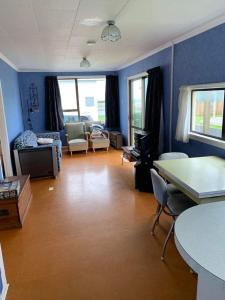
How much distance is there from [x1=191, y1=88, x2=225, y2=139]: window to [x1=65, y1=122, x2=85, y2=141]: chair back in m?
3.95

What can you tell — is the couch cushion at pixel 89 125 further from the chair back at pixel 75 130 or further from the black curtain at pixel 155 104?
the black curtain at pixel 155 104

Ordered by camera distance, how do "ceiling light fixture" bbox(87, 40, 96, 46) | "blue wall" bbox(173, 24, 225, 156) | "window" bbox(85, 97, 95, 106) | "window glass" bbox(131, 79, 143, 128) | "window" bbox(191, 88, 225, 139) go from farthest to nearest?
"window" bbox(85, 97, 95, 106) → "window glass" bbox(131, 79, 143, 128) → "ceiling light fixture" bbox(87, 40, 96, 46) → "window" bbox(191, 88, 225, 139) → "blue wall" bbox(173, 24, 225, 156)

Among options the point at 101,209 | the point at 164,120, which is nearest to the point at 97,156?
the point at 164,120

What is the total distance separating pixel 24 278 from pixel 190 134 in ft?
9.00

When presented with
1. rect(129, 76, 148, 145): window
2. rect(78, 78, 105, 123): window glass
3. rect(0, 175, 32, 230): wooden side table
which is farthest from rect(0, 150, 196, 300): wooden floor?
rect(78, 78, 105, 123): window glass

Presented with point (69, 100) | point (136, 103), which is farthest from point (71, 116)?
point (136, 103)

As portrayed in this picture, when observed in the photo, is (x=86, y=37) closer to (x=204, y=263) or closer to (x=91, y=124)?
(x=204, y=263)

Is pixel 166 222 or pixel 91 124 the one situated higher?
pixel 91 124

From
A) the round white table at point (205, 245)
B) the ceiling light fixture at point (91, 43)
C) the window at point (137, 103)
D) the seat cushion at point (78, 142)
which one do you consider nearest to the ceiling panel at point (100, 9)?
the ceiling light fixture at point (91, 43)

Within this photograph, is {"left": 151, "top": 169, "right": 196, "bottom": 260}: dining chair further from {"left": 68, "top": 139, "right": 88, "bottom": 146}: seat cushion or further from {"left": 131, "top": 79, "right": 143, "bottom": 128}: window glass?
{"left": 68, "top": 139, "right": 88, "bottom": 146}: seat cushion

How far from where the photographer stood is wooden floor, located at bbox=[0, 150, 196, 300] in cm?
186

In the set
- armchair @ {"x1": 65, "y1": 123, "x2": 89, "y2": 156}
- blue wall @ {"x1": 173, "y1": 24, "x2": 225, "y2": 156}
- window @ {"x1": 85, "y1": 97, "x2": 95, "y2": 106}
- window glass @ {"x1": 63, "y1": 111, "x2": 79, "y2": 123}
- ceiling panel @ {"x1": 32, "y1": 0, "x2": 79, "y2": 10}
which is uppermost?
ceiling panel @ {"x1": 32, "y1": 0, "x2": 79, "y2": 10}

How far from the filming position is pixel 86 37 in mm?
3221

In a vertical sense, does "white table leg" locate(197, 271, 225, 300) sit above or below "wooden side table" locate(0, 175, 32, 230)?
above
